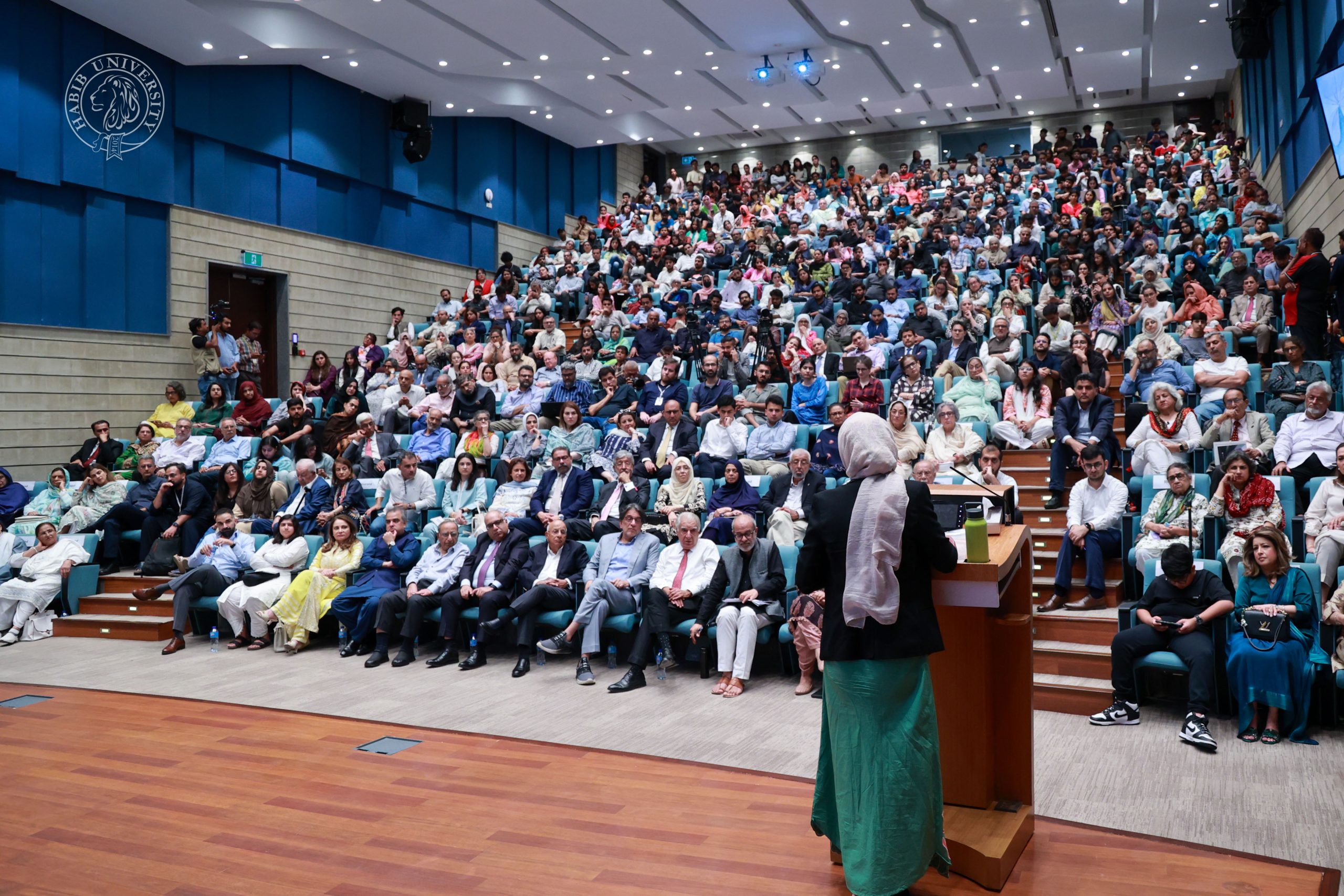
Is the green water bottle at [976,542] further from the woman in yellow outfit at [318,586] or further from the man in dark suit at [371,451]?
the man in dark suit at [371,451]

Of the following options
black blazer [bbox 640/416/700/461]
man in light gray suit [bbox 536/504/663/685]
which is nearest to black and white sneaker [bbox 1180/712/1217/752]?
man in light gray suit [bbox 536/504/663/685]

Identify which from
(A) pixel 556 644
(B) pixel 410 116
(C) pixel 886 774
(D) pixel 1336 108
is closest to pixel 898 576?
(C) pixel 886 774

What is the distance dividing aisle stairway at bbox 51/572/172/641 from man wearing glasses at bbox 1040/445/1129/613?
579cm

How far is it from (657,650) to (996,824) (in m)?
2.90

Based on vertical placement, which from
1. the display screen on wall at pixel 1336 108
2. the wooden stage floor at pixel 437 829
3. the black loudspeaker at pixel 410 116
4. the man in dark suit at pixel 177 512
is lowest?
the wooden stage floor at pixel 437 829

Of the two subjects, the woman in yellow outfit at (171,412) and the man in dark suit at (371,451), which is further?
the woman in yellow outfit at (171,412)

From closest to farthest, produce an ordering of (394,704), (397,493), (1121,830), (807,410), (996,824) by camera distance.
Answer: (996,824) → (1121,830) → (394,704) → (397,493) → (807,410)

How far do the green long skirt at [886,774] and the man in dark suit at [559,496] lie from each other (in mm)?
4049

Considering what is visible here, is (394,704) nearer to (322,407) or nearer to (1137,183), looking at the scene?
(322,407)

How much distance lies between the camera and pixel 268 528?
711 centimetres

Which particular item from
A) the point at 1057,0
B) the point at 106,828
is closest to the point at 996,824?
the point at 106,828

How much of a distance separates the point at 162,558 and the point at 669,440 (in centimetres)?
387

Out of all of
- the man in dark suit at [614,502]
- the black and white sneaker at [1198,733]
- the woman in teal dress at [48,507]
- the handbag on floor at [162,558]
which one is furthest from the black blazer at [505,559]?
the woman in teal dress at [48,507]

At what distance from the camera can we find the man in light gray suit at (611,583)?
541cm
